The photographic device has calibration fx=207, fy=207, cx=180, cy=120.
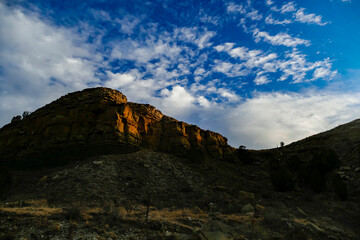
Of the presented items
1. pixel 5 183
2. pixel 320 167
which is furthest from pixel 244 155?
pixel 5 183

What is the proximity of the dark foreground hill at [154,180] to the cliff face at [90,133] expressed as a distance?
0.57 feet

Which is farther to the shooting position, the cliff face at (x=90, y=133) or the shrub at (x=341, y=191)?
the cliff face at (x=90, y=133)

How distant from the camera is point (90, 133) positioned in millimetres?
30641

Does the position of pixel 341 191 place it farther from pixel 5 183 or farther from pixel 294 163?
pixel 5 183

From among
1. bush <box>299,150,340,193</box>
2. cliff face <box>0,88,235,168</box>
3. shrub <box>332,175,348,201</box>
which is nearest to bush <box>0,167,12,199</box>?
cliff face <box>0,88,235,168</box>

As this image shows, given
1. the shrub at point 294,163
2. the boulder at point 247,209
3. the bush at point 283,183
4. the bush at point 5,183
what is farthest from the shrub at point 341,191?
the bush at point 5,183

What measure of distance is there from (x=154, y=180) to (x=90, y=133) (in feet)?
41.8

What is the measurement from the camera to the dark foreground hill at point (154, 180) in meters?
11.3

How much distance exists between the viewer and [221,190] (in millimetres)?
26484

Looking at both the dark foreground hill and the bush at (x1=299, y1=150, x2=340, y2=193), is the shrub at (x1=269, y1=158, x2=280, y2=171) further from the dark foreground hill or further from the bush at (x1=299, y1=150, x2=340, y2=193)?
the bush at (x1=299, y1=150, x2=340, y2=193)

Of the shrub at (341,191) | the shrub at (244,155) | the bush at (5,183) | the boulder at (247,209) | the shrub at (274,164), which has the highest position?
the shrub at (244,155)

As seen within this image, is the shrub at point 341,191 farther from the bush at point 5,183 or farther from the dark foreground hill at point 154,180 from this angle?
the bush at point 5,183

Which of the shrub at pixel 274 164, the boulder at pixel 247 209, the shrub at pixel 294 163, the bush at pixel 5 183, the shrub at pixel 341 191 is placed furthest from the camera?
the shrub at pixel 274 164

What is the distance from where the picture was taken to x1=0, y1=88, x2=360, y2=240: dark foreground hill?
11.3 m
